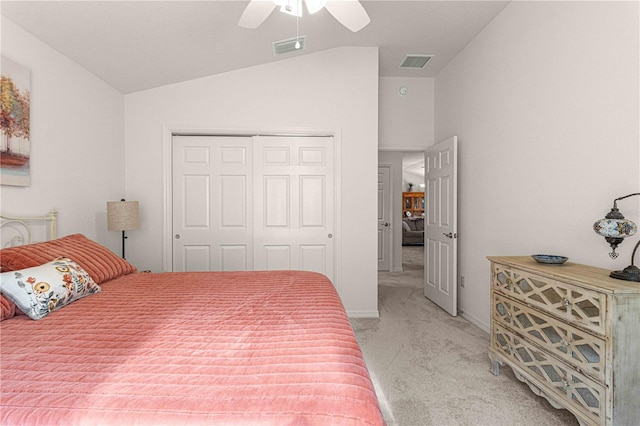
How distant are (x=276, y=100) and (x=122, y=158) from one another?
5.86 ft

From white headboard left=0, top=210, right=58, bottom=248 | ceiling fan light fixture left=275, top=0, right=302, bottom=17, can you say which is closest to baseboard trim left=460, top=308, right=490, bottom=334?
ceiling fan light fixture left=275, top=0, right=302, bottom=17

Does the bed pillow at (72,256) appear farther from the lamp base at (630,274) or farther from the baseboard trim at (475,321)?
the baseboard trim at (475,321)

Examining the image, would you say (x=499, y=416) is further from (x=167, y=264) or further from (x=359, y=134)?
(x=167, y=264)

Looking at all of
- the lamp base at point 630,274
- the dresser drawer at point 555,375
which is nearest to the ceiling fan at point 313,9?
the lamp base at point 630,274

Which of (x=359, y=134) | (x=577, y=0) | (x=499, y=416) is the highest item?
(x=577, y=0)

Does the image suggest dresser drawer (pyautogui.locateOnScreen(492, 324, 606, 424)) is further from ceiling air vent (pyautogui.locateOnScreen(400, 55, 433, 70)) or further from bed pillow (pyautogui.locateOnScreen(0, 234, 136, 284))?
ceiling air vent (pyautogui.locateOnScreen(400, 55, 433, 70))

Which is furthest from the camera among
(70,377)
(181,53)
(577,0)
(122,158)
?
(122,158)

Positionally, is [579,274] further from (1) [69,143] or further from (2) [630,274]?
(1) [69,143]

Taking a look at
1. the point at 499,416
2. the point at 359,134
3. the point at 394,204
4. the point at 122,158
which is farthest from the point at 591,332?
the point at 394,204

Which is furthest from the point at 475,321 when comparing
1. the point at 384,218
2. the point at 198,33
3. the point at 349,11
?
the point at 198,33

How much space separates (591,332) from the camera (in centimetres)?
150

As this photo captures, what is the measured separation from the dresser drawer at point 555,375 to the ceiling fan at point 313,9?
2.23 meters

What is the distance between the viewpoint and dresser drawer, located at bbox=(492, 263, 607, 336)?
1.48 m

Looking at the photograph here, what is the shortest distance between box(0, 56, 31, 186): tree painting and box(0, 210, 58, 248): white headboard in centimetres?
25
